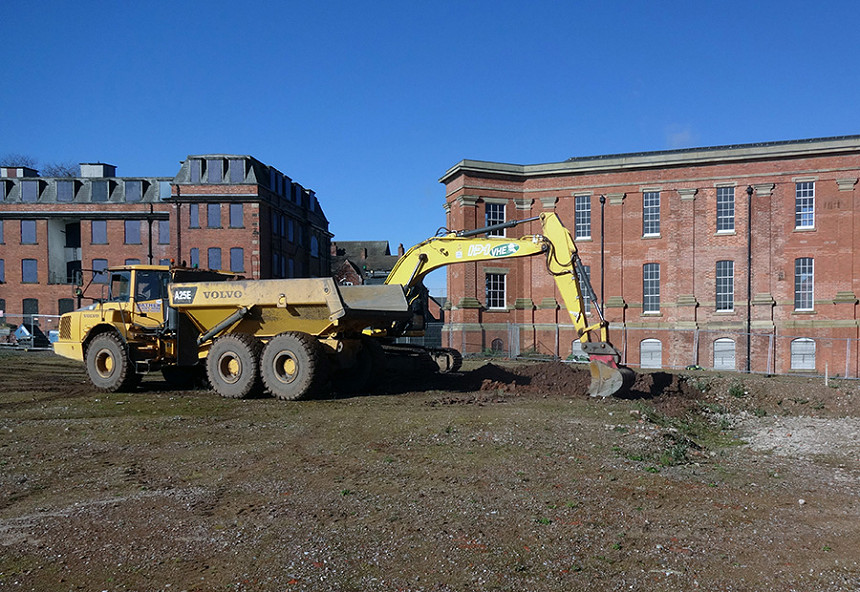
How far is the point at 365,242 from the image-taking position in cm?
7919

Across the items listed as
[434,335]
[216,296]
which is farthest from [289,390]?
[434,335]

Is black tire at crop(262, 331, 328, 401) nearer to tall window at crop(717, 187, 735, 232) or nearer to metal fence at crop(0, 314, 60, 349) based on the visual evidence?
metal fence at crop(0, 314, 60, 349)

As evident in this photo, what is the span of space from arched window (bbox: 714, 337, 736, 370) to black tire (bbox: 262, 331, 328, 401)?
22.9 m

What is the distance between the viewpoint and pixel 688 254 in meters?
32.7

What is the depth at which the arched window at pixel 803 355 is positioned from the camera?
102 ft

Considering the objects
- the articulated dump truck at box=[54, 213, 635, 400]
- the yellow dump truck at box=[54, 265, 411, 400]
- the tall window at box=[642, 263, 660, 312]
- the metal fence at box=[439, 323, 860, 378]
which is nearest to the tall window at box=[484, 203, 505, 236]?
the metal fence at box=[439, 323, 860, 378]

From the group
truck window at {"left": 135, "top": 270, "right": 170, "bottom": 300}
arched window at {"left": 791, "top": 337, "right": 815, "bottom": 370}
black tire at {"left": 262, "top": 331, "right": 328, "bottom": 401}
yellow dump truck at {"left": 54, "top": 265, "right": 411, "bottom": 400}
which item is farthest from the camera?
arched window at {"left": 791, "top": 337, "right": 815, "bottom": 370}

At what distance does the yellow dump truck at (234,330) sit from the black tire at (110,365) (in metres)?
0.02

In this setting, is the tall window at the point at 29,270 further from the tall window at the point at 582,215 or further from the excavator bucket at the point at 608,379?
the excavator bucket at the point at 608,379

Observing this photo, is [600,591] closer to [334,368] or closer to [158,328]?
[334,368]

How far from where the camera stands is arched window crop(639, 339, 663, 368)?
32656mm

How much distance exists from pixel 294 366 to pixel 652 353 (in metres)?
23.0

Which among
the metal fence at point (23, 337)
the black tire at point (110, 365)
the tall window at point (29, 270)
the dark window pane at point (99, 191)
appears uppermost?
the dark window pane at point (99, 191)

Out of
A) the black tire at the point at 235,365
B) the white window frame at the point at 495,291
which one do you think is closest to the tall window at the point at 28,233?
the white window frame at the point at 495,291
